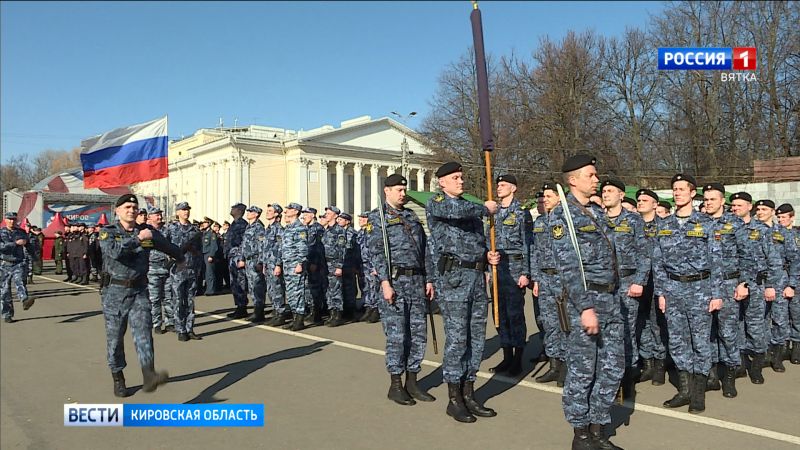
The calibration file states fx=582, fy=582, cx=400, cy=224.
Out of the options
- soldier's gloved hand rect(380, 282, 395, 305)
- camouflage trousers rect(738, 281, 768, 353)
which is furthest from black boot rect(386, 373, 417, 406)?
camouflage trousers rect(738, 281, 768, 353)

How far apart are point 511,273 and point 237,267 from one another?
666 cm

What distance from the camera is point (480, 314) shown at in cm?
511

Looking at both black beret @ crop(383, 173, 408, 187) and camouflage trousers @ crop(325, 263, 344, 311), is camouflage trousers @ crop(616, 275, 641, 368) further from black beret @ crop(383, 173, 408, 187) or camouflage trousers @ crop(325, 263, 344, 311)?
camouflage trousers @ crop(325, 263, 344, 311)

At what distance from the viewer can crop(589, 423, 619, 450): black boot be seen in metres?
4.10

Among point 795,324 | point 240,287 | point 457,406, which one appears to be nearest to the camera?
point 457,406

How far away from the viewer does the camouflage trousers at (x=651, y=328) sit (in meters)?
6.28

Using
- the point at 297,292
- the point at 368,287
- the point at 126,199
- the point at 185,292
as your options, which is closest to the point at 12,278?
the point at 185,292

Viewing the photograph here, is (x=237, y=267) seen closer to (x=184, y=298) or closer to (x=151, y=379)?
(x=184, y=298)

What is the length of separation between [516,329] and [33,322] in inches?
345

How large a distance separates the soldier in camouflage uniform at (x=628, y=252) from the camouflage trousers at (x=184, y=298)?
6317 mm

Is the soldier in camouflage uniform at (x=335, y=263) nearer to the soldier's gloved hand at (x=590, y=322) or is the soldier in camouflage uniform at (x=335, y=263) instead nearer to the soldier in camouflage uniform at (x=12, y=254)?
the soldier in camouflage uniform at (x=12, y=254)

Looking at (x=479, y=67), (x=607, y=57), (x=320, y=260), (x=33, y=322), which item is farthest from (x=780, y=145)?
(x=33, y=322)

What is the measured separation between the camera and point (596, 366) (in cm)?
418

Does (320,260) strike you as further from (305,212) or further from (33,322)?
(33,322)
